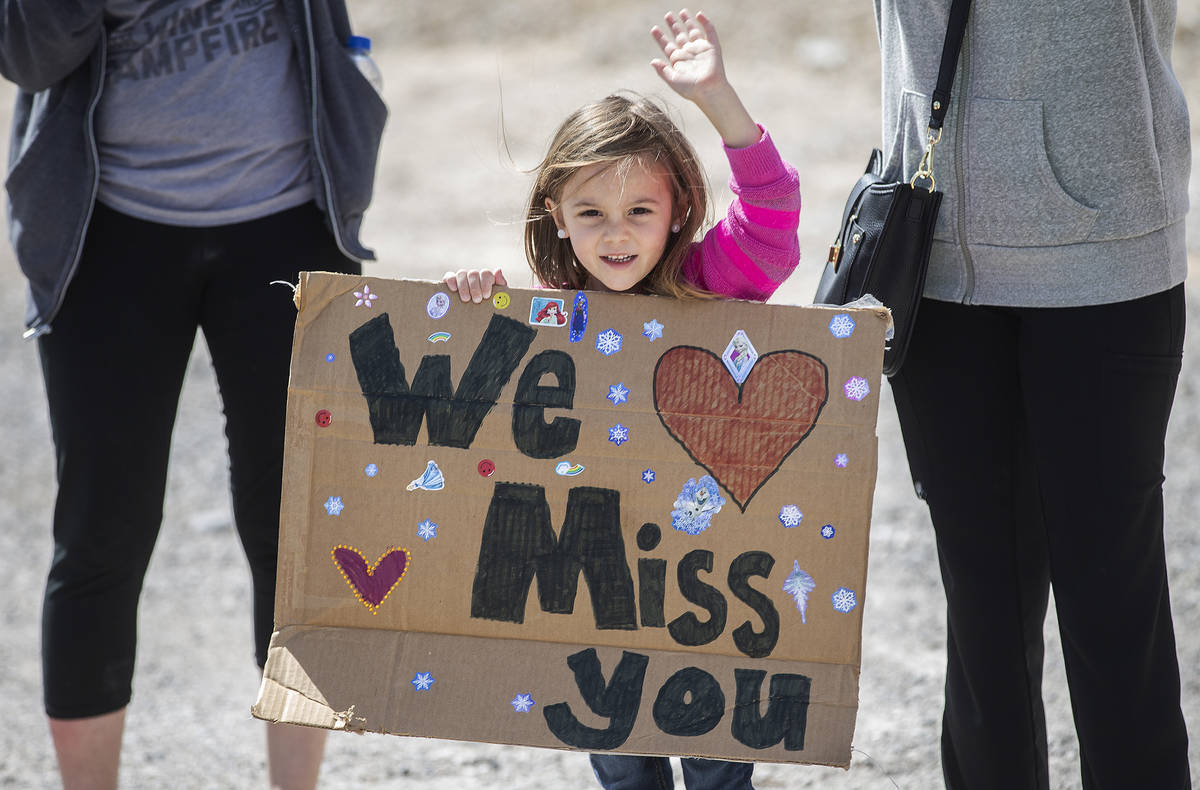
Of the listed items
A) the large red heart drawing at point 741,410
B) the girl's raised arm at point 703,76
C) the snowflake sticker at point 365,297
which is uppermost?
the girl's raised arm at point 703,76

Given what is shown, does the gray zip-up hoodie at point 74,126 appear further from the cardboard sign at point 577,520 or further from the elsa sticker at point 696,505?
the elsa sticker at point 696,505

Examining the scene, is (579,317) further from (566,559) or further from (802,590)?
(802,590)

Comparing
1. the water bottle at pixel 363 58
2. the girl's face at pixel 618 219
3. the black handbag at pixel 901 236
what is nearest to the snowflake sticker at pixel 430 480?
the girl's face at pixel 618 219

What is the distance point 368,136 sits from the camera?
2357 mm

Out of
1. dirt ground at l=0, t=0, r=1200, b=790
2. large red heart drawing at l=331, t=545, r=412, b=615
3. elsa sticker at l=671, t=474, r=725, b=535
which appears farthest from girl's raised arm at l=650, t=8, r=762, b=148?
large red heart drawing at l=331, t=545, r=412, b=615

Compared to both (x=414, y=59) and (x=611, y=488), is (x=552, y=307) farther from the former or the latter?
(x=414, y=59)

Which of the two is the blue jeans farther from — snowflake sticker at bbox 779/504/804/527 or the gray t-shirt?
the gray t-shirt

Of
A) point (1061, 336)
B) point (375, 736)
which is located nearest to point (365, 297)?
point (1061, 336)

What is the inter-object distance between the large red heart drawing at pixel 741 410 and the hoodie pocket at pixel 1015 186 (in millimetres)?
357

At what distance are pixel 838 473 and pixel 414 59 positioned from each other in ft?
47.6

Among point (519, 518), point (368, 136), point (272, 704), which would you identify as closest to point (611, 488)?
point (519, 518)

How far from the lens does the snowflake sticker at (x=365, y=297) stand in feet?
6.16

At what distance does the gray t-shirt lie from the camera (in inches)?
87.4

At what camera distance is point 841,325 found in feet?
5.97
